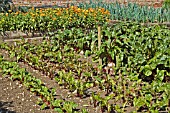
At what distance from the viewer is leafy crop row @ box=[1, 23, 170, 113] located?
5.48 m

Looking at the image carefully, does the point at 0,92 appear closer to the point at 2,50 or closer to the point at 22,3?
the point at 2,50

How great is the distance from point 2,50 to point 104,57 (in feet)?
9.63

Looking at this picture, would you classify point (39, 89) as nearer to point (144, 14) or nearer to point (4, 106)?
point (4, 106)

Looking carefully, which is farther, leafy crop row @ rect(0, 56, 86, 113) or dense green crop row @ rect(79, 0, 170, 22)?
dense green crop row @ rect(79, 0, 170, 22)

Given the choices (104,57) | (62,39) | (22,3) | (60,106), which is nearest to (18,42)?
(62,39)

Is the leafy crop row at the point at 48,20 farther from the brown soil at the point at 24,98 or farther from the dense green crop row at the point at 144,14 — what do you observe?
the dense green crop row at the point at 144,14

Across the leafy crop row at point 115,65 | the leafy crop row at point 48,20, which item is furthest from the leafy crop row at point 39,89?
the leafy crop row at point 48,20

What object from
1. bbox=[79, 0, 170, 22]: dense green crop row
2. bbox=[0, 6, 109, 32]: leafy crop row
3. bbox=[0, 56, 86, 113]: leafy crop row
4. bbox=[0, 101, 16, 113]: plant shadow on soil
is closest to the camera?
bbox=[0, 56, 86, 113]: leafy crop row

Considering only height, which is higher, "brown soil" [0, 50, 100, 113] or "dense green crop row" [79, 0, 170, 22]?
"brown soil" [0, 50, 100, 113]

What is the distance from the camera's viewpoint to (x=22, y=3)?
19.1 meters

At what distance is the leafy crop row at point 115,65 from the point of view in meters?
5.48

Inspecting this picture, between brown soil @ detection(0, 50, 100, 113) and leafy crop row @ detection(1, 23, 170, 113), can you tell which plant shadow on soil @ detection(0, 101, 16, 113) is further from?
leafy crop row @ detection(1, 23, 170, 113)

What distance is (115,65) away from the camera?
733cm

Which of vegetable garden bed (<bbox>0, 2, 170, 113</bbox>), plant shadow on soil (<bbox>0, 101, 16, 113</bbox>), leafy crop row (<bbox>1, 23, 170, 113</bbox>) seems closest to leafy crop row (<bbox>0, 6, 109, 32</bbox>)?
vegetable garden bed (<bbox>0, 2, 170, 113</bbox>)
